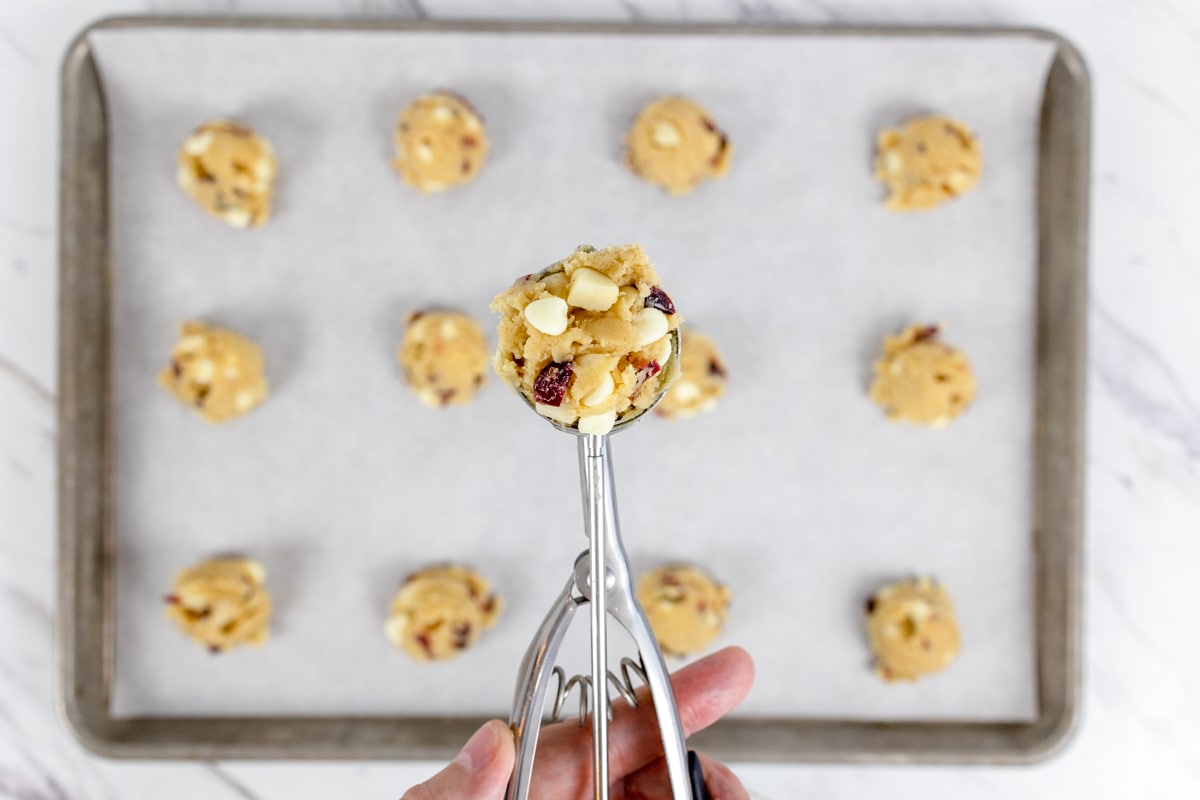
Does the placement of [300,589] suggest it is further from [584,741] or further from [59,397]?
[584,741]

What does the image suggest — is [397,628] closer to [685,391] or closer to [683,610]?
[683,610]

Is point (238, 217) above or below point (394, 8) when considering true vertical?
below

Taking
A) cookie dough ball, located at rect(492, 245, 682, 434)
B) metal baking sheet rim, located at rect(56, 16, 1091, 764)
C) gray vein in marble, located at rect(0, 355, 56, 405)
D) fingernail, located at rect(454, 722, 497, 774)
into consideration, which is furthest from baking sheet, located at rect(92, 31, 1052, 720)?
cookie dough ball, located at rect(492, 245, 682, 434)

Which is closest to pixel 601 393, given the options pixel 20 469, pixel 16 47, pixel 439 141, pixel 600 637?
pixel 600 637

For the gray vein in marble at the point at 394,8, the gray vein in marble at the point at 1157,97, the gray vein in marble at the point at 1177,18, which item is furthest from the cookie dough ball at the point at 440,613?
the gray vein in marble at the point at 1177,18

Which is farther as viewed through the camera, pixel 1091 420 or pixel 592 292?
pixel 1091 420

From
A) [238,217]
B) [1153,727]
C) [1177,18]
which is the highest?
[1177,18]

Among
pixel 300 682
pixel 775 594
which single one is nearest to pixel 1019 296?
pixel 775 594
